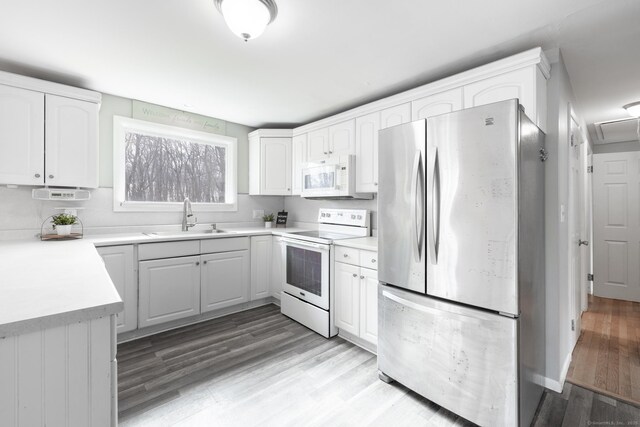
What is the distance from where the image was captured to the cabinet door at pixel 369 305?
2.36 meters

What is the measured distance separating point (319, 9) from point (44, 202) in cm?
290

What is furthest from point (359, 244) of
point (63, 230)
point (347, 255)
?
point (63, 230)

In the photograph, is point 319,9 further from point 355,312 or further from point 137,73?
point 355,312

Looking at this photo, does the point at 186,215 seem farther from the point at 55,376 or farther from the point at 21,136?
the point at 55,376

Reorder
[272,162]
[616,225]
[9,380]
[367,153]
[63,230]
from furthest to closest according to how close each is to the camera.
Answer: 1. [616,225]
2. [272,162]
3. [367,153]
4. [63,230]
5. [9,380]

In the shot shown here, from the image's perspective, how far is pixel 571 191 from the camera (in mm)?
2273

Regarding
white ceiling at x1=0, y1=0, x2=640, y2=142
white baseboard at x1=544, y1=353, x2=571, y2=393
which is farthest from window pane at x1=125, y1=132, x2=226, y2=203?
white baseboard at x1=544, y1=353, x2=571, y2=393

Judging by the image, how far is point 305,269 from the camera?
3.00 m

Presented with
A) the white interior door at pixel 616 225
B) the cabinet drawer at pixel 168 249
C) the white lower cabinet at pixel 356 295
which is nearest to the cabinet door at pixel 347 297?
the white lower cabinet at pixel 356 295

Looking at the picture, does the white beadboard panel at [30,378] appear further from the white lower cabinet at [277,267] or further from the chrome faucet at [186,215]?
the chrome faucet at [186,215]

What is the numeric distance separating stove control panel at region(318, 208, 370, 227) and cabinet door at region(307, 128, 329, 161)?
66 cm

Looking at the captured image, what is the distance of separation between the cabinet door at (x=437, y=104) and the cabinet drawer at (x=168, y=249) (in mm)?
2392

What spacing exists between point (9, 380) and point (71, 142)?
247cm

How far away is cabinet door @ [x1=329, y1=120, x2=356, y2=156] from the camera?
121 inches
